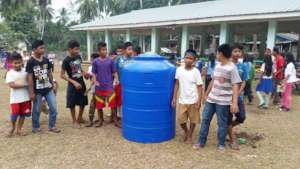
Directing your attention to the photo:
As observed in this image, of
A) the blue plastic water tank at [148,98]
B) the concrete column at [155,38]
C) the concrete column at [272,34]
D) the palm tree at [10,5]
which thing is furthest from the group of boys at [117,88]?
the palm tree at [10,5]

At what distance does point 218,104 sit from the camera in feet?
13.5

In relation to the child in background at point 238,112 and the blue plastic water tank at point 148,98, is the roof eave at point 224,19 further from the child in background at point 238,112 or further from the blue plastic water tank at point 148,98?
the blue plastic water tank at point 148,98

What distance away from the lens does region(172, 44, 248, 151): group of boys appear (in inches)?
158

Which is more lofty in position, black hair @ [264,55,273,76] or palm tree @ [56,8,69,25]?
palm tree @ [56,8,69,25]

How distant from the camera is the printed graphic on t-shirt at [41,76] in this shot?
4.64 meters

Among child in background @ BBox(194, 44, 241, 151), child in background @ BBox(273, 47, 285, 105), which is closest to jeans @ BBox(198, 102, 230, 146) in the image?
child in background @ BBox(194, 44, 241, 151)

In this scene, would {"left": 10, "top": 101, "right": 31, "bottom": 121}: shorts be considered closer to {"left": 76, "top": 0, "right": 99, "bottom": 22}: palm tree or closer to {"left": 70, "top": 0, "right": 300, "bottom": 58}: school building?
{"left": 70, "top": 0, "right": 300, "bottom": 58}: school building

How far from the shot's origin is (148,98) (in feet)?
14.5

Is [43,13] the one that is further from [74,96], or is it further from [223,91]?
[223,91]

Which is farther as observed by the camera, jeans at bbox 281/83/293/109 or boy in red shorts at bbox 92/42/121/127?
jeans at bbox 281/83/293/109

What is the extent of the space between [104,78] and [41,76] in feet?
3.37

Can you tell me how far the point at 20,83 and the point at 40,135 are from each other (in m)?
0.92

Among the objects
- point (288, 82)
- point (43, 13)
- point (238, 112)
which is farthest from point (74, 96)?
point (43, 13)

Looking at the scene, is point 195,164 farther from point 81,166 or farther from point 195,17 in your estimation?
point 195,17
